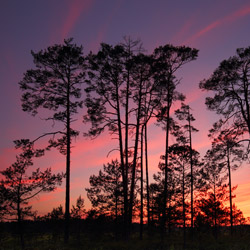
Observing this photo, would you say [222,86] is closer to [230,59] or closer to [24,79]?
[230,59]

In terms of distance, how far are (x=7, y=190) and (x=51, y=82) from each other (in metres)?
12.3

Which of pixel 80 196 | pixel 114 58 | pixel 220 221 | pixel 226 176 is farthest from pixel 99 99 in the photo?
pixel 220 221

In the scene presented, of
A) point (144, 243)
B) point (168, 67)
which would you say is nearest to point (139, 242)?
point (144, 243)

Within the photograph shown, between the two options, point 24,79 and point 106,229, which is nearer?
point 24,79

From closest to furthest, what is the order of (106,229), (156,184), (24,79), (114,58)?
(24,79) < (114,58) < (106,229) < (156,184)

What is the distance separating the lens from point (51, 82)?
62.0ft

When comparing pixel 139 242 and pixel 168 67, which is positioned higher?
pixel 168 67

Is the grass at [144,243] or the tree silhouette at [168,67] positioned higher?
the tree silhouette at [168,67]

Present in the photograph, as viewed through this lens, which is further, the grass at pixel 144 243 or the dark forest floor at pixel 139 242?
the dark forest floor at pixel 139 242

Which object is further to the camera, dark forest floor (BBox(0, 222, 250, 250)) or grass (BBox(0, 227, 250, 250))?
dark forest floor (BBox(0, 222, 250, 250))

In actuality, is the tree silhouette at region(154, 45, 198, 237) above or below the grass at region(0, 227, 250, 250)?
above

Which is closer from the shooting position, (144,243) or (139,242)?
(144,243)

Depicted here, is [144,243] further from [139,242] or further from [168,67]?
[168,67]

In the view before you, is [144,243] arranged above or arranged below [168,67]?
below
